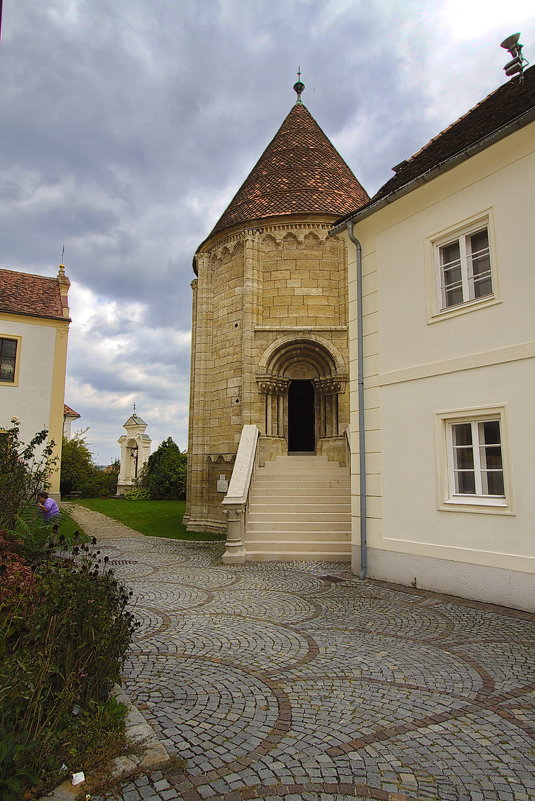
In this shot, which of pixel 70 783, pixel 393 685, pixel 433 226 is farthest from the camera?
pixel 433 226

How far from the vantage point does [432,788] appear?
9.71 ft

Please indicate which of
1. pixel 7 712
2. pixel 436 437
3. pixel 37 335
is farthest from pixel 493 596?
pixel 37 335

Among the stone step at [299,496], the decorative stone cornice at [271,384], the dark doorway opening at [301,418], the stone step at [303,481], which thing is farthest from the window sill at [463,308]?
the dark doorway opening at [301,418]

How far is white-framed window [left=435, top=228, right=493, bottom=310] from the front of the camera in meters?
8.05

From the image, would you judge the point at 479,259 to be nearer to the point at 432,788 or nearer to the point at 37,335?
the point at 432,788

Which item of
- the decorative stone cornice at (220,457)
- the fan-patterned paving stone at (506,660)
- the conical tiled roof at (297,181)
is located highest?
the conical tiled roof at (297,181)

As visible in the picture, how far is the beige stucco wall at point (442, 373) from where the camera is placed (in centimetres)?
713

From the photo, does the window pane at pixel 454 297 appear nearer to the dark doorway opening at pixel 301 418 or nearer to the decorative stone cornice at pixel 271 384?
the decorative stone cornice at pixel 271 384

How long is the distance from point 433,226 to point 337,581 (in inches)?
250

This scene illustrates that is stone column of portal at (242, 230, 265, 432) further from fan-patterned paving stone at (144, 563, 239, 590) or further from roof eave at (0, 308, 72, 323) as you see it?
roof eave at (0, 308, 72, 323)

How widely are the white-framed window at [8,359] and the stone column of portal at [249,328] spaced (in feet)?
28.1

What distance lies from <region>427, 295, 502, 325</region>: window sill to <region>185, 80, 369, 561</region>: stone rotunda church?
22.1ft

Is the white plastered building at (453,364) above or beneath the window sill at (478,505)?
above

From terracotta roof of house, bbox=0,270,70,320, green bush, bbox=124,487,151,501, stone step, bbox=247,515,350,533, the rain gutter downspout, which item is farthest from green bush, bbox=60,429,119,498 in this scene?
the rain gutter downspout
